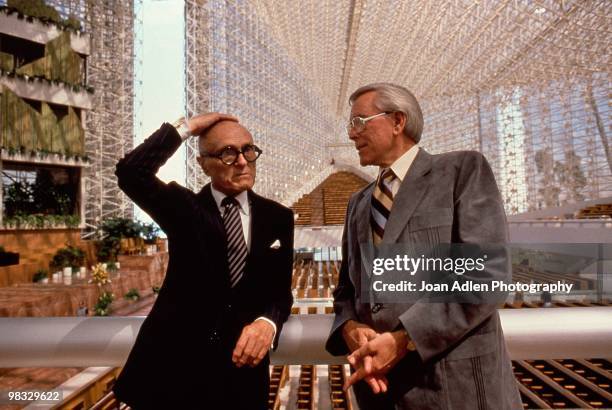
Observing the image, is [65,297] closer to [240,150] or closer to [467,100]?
[240,150]

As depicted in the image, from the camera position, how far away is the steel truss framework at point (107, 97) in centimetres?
2784

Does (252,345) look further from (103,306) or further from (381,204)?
(103,306)

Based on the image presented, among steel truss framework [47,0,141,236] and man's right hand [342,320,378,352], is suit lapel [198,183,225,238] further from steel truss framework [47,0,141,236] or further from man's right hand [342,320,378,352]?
steel truss framework [47,0,141,236]

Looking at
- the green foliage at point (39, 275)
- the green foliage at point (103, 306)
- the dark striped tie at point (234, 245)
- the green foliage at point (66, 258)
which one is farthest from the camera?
the green foliage at point (66, 258)

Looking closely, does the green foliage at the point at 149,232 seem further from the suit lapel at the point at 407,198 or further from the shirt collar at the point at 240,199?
the suit lapel at the point at 407,198

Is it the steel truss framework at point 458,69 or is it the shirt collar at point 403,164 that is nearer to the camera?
the shirt collar at point 403,164

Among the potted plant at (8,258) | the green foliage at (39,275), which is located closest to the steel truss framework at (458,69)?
the green foliage at (39,275)

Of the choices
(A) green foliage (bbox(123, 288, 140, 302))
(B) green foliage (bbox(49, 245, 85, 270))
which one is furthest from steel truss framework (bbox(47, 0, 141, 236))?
(A) green foliage (bbox(123, 288, 140, 302))

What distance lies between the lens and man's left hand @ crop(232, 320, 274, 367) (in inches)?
49.8

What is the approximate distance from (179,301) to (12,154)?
21.0 metres

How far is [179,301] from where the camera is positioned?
1.35 m

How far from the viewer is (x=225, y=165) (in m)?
1.39

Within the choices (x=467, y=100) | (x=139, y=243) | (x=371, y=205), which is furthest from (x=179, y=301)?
(x=467, y=100)

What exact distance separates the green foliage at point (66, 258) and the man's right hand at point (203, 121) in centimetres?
2052
